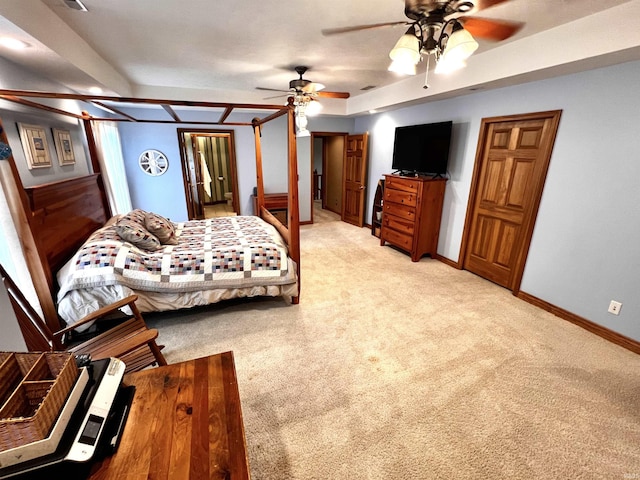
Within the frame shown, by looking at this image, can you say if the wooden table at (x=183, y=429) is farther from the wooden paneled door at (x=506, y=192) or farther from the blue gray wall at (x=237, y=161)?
the blue gray wall at (x=237, y=161)

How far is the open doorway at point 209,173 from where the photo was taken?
17.2 ft

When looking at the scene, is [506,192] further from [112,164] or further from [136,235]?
[112,164]

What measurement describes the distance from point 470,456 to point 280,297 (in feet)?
7.09

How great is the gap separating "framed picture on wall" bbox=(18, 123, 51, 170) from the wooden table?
230 centimetres

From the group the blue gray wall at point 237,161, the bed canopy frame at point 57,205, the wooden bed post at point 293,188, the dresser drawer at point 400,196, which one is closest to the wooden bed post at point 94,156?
the bed canopy frame at point 57,205

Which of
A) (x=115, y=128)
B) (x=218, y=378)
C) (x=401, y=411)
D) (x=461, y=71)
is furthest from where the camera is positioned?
(x=115, y=128)

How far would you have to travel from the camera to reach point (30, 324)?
1742mm

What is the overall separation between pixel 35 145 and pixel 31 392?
251 cm

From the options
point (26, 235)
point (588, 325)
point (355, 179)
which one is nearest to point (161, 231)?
point (26, 235)

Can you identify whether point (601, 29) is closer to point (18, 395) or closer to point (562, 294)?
point (562, 294)

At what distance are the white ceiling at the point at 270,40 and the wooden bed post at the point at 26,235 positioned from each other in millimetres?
804

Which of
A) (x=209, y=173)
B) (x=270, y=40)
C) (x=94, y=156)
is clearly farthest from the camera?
(x=209, y=173)

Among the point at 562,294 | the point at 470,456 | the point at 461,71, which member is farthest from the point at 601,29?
the point at 470,456

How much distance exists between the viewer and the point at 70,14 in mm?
1983
